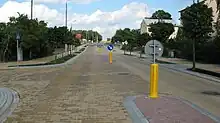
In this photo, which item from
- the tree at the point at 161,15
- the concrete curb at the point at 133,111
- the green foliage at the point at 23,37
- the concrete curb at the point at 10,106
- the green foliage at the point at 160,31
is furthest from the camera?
the tree at the point at 161,15

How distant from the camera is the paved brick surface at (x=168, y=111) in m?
9.98

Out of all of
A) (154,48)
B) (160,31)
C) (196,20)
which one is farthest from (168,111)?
(160,31)

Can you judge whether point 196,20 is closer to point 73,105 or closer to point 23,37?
point 73,105

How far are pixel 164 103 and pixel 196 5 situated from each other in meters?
21.6

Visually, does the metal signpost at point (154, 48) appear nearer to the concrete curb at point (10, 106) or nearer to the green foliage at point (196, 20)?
the concrete curb at point (10, 106)

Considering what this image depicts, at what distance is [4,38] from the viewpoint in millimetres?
52344

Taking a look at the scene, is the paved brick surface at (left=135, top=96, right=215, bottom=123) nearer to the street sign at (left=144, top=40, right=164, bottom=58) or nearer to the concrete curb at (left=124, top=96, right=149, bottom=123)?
the concrete curb at (left=124, top=96, right=149, bottom=123)

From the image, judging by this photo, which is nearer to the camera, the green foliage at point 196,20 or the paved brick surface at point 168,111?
the paved brick surface at point 168,111

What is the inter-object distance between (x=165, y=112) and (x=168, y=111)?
0.20m

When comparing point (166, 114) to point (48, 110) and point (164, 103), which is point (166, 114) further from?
point (48, 110)

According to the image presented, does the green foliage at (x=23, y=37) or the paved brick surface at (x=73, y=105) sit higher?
the green foliage at (x=23, y=37)

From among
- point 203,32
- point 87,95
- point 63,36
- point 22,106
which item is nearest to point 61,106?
point 22,106

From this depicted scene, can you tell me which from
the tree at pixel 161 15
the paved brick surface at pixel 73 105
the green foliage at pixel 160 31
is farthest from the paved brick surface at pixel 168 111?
the tree at pixel 161 15

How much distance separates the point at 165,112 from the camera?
1113cm
